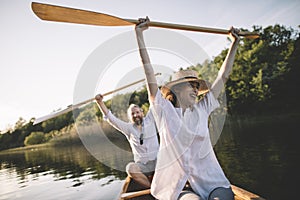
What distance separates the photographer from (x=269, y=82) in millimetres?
23688

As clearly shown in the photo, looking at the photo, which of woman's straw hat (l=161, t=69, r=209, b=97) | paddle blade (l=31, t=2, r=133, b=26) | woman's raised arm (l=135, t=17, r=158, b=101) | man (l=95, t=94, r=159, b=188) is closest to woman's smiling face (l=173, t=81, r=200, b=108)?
woman's straw hat (l=161, t=69, r=209, b=97)

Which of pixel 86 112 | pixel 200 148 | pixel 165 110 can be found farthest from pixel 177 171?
pixel 86 112

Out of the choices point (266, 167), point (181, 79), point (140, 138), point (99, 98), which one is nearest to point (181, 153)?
point (181, 79)

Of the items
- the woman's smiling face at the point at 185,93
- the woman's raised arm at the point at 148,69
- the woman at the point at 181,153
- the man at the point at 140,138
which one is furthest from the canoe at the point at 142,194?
the woman's raised arm at the point at 148,69

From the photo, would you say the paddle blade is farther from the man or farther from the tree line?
the tree line

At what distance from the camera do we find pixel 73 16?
2.03m

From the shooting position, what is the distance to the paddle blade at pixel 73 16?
188 cm

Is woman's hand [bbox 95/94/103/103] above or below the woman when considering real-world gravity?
above

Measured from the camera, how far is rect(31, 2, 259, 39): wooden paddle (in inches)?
74.1

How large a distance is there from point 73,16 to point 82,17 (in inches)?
2.6

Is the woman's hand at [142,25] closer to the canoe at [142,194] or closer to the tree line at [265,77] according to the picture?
the canoe at [142,194]

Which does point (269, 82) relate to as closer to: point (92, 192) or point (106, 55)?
point (92, 192)

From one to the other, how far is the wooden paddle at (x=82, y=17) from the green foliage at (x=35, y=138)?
30.5 metres

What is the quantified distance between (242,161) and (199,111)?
5.87m
